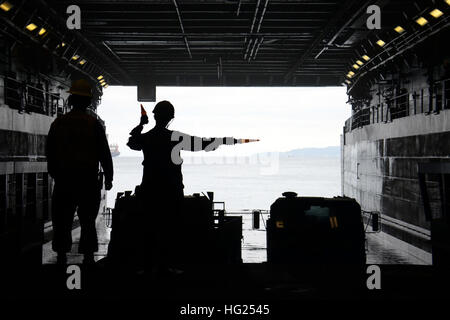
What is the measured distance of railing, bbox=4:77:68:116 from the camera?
775 inches

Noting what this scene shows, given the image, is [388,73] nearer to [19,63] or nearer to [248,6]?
[248,6]

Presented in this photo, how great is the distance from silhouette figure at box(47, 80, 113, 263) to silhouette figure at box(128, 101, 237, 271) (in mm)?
468

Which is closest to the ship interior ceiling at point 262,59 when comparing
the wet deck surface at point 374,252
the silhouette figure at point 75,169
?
the wet deck surface at point 374,252

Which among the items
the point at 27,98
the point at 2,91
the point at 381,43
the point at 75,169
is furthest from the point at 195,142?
the point at 381,43

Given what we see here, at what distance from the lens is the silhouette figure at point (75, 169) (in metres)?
6.16

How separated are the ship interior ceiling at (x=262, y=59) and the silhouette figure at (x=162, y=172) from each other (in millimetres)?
8514

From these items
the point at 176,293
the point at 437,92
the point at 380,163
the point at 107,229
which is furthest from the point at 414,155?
the point at 107,229

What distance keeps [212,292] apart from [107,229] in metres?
33.0

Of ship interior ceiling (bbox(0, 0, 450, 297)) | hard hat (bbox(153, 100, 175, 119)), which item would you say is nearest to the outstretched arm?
hard hat (bbox(153, 100, 175, 119))

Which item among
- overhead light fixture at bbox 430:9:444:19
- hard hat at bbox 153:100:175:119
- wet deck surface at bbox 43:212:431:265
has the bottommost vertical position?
wet deck surface at bbox 43:212:431:265

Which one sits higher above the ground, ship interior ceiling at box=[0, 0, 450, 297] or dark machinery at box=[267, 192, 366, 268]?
ship interior ceiling at box=[0, 0, 450, 297]

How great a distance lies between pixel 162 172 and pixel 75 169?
981mm

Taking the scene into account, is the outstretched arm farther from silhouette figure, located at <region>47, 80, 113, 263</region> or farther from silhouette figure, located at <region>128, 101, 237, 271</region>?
Result: silhouette figure, located at <region>47, 80, 113, 263</region>

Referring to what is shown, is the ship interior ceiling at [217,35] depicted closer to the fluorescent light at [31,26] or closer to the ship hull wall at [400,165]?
the fluorescent light at [31,26]
